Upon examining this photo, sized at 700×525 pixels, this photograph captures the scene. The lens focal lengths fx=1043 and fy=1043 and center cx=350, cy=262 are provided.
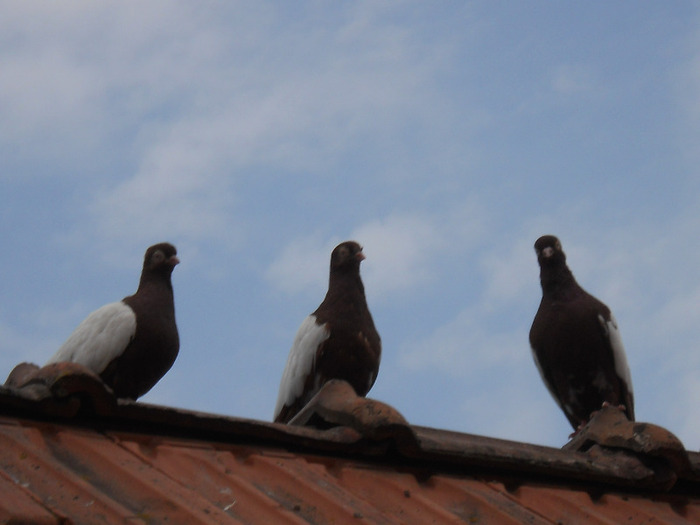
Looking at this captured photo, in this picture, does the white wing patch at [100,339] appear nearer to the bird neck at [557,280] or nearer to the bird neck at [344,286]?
the bird neck at [344,286]

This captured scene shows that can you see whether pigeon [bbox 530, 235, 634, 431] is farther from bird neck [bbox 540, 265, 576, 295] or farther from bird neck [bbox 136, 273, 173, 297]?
bird neck [bbox 136, 273, 173, 297]

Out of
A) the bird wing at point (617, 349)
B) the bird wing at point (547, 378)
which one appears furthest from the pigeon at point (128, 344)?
the bird wing at point (617, 349)

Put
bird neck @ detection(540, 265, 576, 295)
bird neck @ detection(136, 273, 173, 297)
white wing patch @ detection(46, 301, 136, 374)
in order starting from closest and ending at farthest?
white wing patch @ detection(46, 301, 136, 374) < bird neck @ detection(136, 273, 173, 297) < bird neck @ detection(540, 265, 576, 295)

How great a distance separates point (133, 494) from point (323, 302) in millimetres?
4771

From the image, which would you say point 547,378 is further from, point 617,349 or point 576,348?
point 617,349

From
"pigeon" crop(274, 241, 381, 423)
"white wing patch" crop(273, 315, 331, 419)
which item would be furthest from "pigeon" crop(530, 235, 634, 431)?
"white wing patch" crop(273, 315, 331, 419)

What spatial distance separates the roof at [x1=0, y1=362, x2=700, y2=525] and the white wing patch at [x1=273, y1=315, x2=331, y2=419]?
122 inches

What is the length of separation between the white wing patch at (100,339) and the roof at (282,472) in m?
3.49

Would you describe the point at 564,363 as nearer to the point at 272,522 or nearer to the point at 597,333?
the point at 597,333

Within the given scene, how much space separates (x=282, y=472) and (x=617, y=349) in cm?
478

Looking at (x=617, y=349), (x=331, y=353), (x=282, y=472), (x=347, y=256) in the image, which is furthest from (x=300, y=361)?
(x=282, y=472)

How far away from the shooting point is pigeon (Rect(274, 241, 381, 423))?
7.09 m

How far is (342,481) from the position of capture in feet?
11.0

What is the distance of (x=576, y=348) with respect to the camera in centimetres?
745
